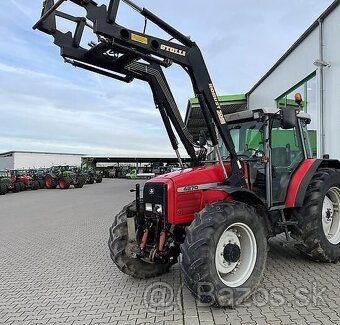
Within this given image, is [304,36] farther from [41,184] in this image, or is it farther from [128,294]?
[41,184]

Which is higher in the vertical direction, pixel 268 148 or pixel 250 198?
pixel 268 148

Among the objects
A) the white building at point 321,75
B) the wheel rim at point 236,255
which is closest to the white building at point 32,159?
the white building at point 321,75

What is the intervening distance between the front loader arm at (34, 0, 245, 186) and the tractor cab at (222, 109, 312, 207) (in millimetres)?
440

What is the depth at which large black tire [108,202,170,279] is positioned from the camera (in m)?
5.15

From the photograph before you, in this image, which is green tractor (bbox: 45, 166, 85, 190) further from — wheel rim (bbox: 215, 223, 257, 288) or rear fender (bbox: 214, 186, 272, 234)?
wheel rim (bbox: 215, 223, 257, 288)

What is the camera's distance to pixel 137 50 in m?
4.23

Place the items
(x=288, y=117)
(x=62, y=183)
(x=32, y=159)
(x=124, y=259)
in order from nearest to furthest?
(x=124, y=259)
(x=288, y=117)
(x=62, y=183)
(x=32, y=159)

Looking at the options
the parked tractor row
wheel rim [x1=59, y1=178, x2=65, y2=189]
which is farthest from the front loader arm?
wheel rim [x1=59, y1=178, x2=65, y2=189]

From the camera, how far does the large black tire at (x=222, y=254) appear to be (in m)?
4.01

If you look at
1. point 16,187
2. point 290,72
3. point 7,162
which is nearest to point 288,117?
point 290,72

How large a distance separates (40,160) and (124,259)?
57.2 meters

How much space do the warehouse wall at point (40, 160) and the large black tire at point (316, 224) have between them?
5487cm

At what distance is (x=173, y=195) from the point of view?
4.72m

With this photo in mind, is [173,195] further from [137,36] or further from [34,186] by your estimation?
[34,186]
